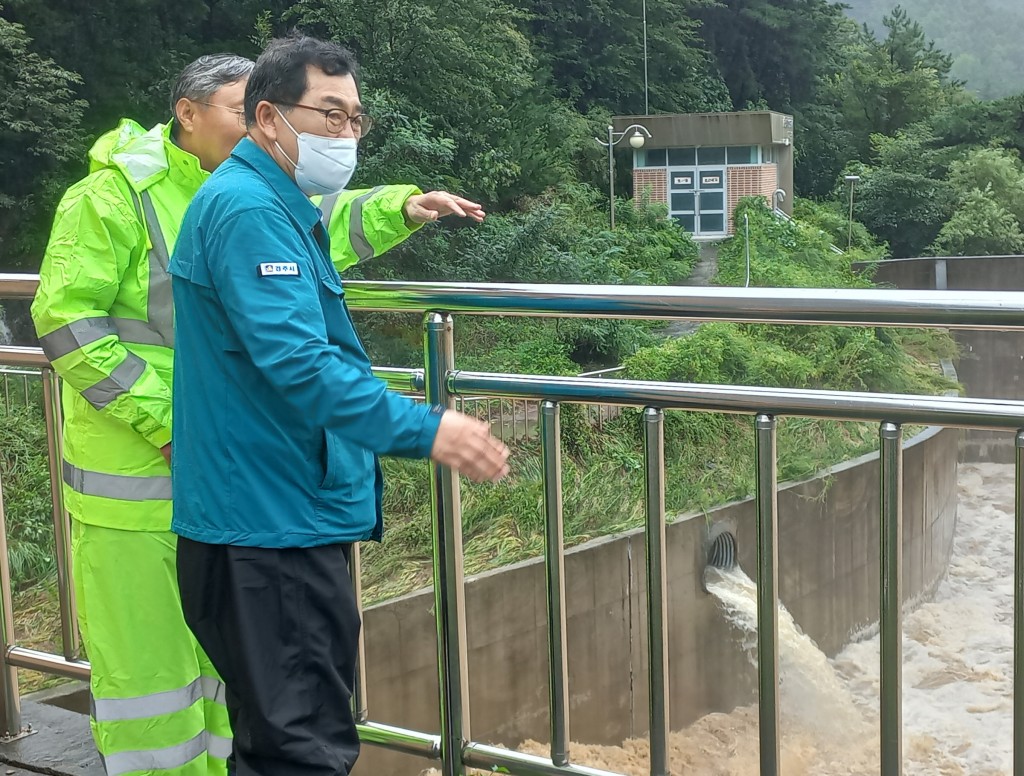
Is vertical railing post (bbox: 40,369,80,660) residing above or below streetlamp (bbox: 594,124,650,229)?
below

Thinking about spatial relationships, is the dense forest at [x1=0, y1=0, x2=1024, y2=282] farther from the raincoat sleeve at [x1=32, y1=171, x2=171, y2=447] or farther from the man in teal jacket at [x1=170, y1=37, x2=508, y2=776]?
the man in teal jacket at [x1=170, y1=37, x2=508, y2=776]

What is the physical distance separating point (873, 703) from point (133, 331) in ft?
43.7

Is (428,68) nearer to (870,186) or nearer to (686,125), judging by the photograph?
(686,125)

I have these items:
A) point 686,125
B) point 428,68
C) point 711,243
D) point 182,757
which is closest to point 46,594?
point 182,757

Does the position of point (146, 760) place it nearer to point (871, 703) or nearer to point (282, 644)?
point (282, 644)

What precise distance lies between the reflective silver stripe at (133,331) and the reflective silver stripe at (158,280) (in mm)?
14

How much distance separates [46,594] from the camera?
647 cm

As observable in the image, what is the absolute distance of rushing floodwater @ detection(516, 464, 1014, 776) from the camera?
11.2 m

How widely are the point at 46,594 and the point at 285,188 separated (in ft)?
17.1

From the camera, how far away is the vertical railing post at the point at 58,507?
119 inches

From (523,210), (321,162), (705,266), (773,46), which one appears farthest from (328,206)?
(773,46)

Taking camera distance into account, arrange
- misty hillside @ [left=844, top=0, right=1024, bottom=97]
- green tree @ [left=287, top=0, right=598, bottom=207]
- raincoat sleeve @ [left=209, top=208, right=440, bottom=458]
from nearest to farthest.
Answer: raincoat sleeve @ [left=209, top=208, right=440, bottom=458]
green tree @ [left=287, top=0, right=598, bottom=207]
misty hillside @ [left=844, top=0, right=1024, bottom=97]

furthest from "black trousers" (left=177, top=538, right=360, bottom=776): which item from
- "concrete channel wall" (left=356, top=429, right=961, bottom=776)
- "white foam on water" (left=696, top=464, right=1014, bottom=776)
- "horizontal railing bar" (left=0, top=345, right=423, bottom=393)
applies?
"white foam on water" (left=696, top=464, right=1014, bottom=776)

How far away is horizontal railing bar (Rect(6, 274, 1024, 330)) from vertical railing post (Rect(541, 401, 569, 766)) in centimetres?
23
